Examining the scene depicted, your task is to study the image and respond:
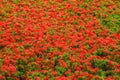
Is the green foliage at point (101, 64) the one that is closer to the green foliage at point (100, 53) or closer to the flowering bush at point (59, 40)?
the flowering bush at point (59, 40)

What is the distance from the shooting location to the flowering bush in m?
8.90

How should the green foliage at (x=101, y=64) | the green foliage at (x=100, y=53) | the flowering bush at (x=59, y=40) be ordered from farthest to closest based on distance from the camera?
1. the green foliage at (x=100, y=53)
2. the green foliage at (x=101, y=64)
3. the flowering bush at (x=59, y=40)

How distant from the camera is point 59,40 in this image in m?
10.6

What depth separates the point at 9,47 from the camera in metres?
9.93

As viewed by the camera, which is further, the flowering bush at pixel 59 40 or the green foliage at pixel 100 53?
the green foliage at pixel 100 53

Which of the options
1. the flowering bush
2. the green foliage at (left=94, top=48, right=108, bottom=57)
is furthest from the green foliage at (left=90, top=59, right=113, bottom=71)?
the green foliage at (left=94, top=48, right=108, bottom=57)

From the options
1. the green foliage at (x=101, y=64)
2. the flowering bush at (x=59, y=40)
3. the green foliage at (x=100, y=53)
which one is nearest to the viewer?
the flowering bush at (x=59, y=40)

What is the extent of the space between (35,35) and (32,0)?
4049 millimetres

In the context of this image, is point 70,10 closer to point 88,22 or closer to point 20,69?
point 88,22

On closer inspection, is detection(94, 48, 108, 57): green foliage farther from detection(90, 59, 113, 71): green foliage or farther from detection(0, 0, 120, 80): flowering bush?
detection(90, 59, 113, 71): green foliage

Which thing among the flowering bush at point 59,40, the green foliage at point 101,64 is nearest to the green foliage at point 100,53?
the flowering bush at point 59,40

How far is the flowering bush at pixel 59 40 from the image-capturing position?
8.90 m

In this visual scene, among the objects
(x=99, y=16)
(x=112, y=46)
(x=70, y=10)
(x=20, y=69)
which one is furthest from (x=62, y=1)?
(x=20, y=69)

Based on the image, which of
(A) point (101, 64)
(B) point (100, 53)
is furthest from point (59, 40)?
(A) point (101, 64)
